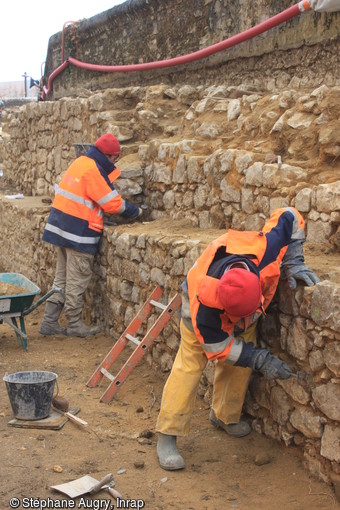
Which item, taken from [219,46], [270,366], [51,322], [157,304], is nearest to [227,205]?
[157,304]

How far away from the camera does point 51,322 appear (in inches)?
294

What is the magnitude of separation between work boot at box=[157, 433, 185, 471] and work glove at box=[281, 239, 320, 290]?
124 centimetres

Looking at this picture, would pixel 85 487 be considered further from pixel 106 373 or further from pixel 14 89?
pixel 14 89

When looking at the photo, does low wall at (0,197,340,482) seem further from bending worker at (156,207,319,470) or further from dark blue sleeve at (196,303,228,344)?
dark blue sleeve at (196,303,228,344)

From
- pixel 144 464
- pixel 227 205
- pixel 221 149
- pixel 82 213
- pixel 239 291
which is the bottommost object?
pixel 144 464

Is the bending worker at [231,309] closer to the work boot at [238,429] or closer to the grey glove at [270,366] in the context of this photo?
the grey glove at [270,366]

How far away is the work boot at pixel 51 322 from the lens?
743cm

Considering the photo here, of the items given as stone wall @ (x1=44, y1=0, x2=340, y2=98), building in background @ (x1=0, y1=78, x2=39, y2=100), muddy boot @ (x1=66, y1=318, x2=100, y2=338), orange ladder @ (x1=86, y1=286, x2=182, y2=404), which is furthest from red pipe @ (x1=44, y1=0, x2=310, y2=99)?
building in background @ (x1=0, y1=78, x2=39, y2=100)

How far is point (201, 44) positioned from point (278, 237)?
21.4 ft

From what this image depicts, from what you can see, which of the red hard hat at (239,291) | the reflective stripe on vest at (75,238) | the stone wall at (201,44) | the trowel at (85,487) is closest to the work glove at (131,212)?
the reflective stripe on vest at (75,238)

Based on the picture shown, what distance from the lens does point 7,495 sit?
12.8 ft

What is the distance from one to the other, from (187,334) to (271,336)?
0.55m

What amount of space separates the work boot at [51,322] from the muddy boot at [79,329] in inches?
5.2

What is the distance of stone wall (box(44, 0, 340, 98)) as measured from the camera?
7535 mm
